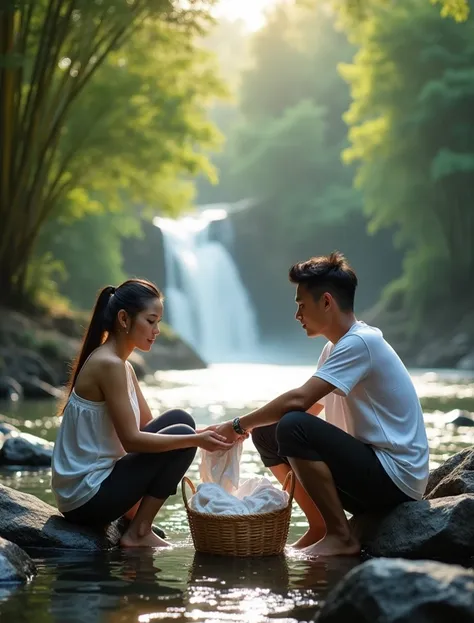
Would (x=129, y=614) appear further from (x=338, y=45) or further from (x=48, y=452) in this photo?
(x=338, y=45)

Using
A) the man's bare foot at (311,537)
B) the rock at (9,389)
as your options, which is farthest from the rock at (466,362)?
the man's bare foot at (311,537)

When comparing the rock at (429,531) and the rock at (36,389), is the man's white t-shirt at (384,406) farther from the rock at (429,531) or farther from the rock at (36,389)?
the rock at (36,389)

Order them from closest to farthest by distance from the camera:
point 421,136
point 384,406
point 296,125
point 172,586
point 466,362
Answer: point 172,586 → point 384,406 → point 466,362 → point 421,136 → point 296,125

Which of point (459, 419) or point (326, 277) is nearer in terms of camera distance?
point (326, 277)

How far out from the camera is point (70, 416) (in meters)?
5.11

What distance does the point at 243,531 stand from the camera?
4852mm

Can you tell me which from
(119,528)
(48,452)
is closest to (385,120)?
(48,452)

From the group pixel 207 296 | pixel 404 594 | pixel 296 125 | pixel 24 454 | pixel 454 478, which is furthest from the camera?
pixel 296 125

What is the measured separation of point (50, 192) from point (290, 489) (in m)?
16.1

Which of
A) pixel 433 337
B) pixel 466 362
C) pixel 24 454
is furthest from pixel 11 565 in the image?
pixel 433 337

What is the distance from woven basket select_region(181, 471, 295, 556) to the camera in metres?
4.83

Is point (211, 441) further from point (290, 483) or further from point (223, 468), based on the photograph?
point (290, 483)

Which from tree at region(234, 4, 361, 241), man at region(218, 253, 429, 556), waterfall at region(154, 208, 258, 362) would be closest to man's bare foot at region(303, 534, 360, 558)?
man at region(218, 253, 429, 556)

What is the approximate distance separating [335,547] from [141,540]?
3.11 ft
